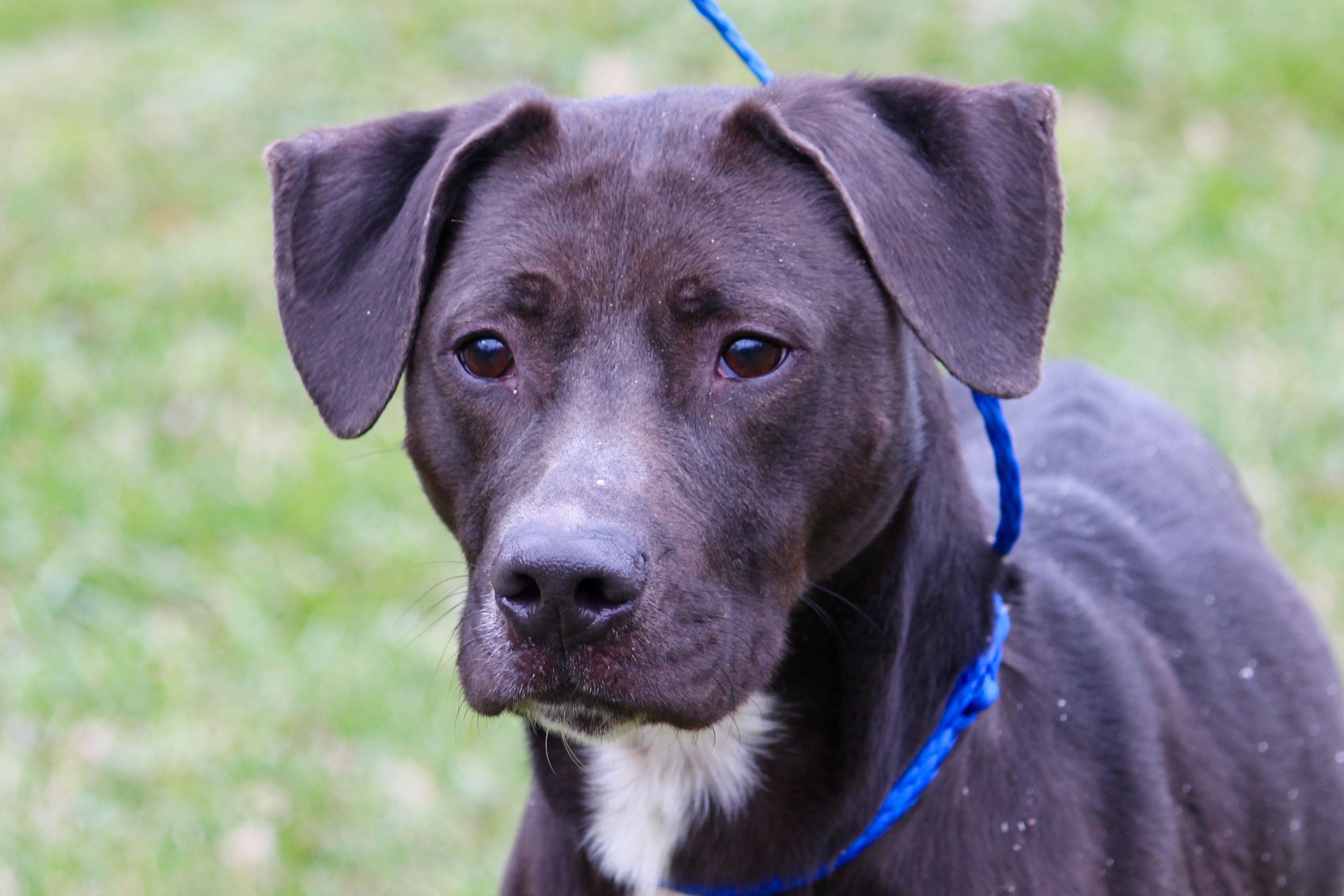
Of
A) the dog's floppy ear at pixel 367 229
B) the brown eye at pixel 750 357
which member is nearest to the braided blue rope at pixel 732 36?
the dog's floppy ear at pixel 367 229

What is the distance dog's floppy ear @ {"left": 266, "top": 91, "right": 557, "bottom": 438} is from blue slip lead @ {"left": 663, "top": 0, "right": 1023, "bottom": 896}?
1.86 ft

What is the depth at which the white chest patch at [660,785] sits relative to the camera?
8.93 feet

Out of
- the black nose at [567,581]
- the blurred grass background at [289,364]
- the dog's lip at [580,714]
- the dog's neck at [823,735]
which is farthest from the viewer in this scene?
the blurred grass background at [289,364]

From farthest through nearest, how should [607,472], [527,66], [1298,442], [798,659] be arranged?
[527,66]
[1298,442]
[798,659]
[607,472]

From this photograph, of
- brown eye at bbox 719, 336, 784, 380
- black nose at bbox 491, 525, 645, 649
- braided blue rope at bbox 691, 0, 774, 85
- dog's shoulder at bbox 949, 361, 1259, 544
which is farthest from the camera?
dog's shoulder at bbox 949, 361, 1259, 544

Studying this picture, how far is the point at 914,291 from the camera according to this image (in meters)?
2.54

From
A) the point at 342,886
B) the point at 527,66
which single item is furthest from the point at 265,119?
the point at 342,886

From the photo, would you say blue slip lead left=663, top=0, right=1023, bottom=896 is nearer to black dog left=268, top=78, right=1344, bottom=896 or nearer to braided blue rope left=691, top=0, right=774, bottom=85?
black dog left=268, top=78, right=1344, bottom=896

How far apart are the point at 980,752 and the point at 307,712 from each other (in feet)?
8.47

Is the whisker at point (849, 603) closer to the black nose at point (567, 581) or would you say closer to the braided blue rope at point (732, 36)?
the black nose at point (567, 581)

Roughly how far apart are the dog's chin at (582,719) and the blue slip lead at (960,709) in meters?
0.40

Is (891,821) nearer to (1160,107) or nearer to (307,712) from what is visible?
(307,712)

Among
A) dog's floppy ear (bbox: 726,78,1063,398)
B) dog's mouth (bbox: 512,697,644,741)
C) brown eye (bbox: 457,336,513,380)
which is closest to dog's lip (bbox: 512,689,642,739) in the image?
dog's mouth (bbox: 512,697,644,741)

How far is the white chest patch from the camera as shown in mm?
2721
